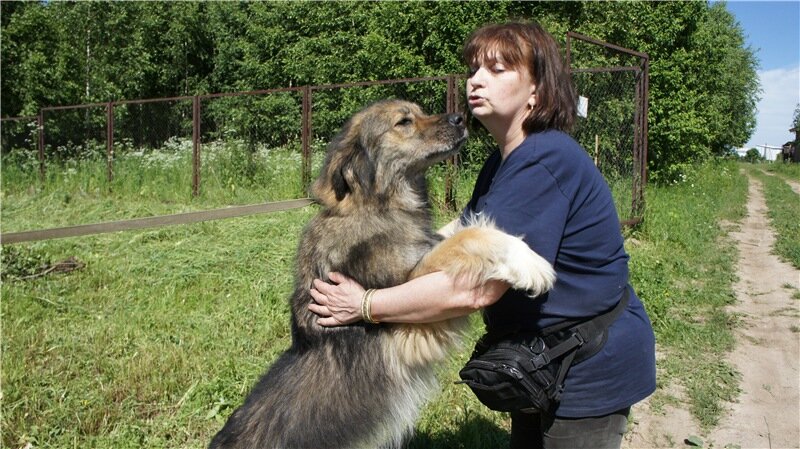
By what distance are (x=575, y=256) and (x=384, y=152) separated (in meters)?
1.23

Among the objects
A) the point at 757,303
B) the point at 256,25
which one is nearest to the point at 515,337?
the point at 757,303

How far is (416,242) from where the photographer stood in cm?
259

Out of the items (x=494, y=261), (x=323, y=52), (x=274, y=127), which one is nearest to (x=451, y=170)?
(x=494, y=261)

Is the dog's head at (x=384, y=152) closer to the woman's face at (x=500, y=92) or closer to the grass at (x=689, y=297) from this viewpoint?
the woman's face at (x=500, y=92)

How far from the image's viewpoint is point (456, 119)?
3.09 m

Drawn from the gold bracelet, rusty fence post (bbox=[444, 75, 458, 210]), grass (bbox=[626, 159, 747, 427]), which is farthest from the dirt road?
rusty fence post (bbox=[444, 75, 458, 210])

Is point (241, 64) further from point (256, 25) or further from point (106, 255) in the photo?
point (106, 255)

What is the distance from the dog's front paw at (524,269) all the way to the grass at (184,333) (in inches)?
32.5

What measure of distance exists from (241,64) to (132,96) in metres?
6.57

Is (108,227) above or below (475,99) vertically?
below

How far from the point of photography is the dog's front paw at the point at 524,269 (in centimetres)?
196

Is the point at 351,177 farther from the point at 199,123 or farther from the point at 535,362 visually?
the point at 199,123

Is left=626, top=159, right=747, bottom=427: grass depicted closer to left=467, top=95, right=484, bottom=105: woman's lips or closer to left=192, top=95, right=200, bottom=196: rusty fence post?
left=467, top=95, right=484, bottom=105: woman's lips

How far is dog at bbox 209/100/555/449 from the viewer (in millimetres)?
2137
